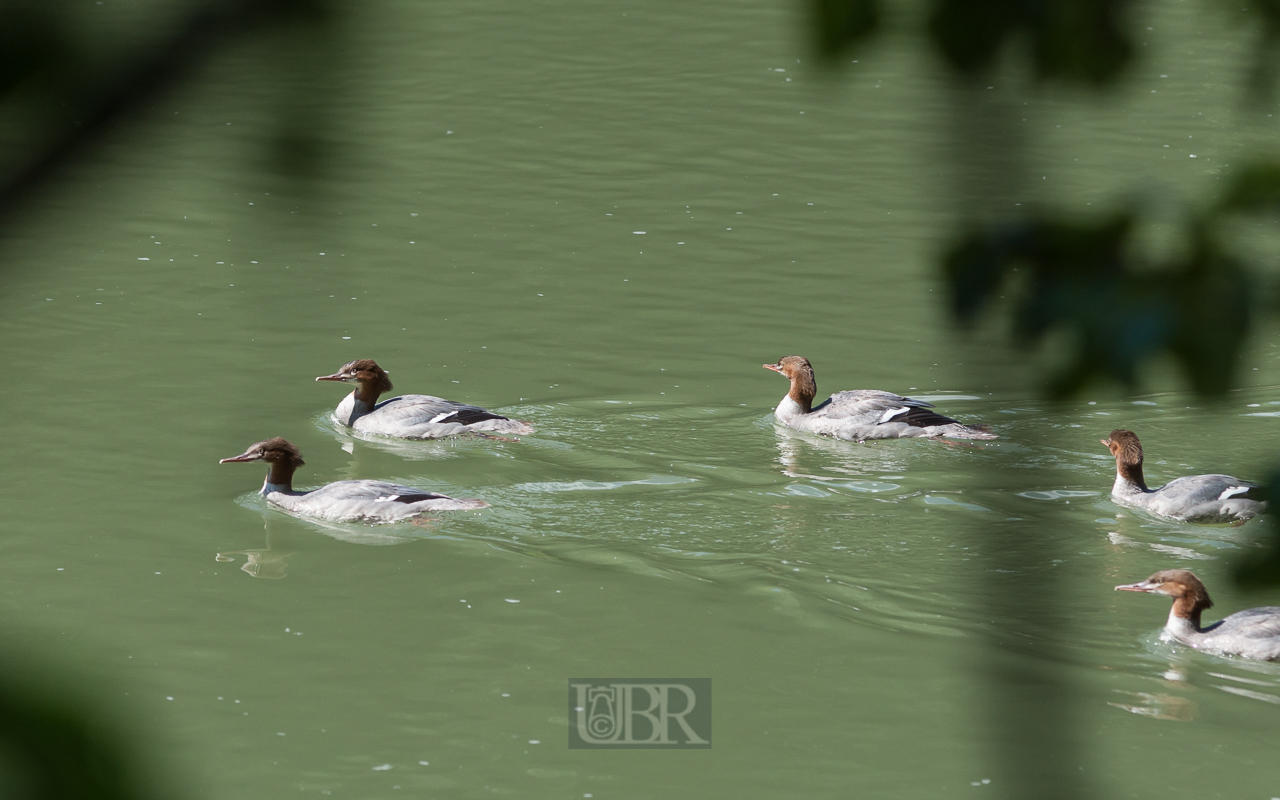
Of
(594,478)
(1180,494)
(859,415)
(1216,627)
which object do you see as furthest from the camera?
(859,415)

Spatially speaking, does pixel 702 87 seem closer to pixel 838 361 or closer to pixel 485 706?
pixel 838 361

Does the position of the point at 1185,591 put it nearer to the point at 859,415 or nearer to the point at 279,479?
the point at 859,415

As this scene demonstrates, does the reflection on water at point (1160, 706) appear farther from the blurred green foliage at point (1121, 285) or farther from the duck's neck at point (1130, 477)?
the blurred green foliage at point (1121, 285)

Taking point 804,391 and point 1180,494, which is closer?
point 1180,494

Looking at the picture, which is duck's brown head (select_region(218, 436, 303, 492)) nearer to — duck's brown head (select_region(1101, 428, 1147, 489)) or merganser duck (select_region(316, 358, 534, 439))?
merganser duck (select_region(316, 358, 534, 439))

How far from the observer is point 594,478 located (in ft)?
39.3

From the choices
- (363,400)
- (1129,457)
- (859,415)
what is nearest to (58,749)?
(1129,457)

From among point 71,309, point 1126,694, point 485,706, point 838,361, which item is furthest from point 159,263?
point 1126,694

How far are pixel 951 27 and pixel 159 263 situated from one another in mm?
16162

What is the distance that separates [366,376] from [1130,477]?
20.3ft

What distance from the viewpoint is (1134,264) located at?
2143 mm

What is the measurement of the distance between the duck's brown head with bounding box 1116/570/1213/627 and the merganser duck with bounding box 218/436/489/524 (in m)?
4.53
